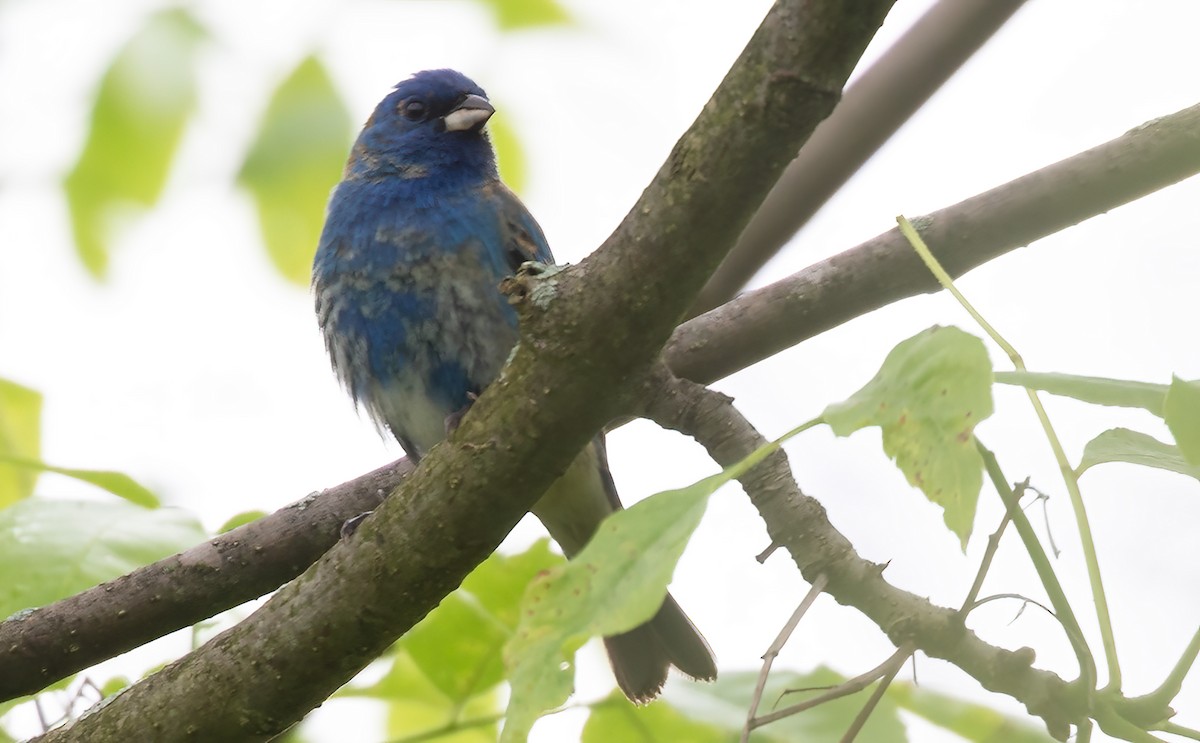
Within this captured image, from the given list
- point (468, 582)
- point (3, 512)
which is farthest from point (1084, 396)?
point (3, 512)

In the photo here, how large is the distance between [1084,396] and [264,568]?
262 centimetres

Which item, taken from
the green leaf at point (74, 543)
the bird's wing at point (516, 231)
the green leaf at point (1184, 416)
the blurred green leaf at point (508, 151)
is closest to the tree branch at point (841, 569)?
the green leaf at point (1184, 416)

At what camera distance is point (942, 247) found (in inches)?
125

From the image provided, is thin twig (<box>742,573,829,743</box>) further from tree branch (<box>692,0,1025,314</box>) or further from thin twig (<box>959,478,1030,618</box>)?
tree branch (<box>692,0,1025,314</box>)

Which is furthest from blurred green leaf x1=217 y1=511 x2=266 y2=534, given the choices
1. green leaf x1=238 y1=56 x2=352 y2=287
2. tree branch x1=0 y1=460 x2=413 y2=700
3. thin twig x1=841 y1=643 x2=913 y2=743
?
thin twig x1=841 y1=643 x2=913 y2=743

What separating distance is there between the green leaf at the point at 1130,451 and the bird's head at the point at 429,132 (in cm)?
363

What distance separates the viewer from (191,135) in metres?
3.94

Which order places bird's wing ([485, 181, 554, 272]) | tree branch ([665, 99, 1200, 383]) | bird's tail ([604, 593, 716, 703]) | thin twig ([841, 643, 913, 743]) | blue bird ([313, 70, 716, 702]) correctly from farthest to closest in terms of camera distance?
bird's wing ([485, 181, 554, 272]), blue bird ([313, 70, 716, 702]), bird's tail ([604, 593, 716, 703]), tree branch ([665, 99, 1200, 383]), thin twig ([841, 643, 913, 743])

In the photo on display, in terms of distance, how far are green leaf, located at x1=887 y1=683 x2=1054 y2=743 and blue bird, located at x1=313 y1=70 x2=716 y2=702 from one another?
1.42m

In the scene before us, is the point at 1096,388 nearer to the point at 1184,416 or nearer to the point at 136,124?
the point at 1184,416

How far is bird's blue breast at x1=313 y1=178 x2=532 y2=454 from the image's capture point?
457cm

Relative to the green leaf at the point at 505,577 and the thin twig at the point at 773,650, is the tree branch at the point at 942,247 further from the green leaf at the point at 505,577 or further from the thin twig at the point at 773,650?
the thin twig at the point at 773,650

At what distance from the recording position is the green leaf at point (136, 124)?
385 cm

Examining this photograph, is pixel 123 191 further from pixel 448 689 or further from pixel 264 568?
pixel 448 689
